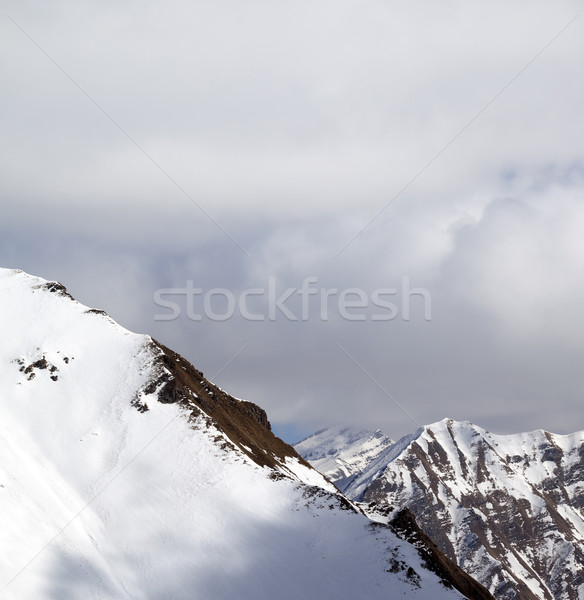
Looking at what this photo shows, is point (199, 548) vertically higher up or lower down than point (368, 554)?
higher up

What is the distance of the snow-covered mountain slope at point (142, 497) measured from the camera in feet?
326

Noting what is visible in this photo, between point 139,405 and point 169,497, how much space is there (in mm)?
18412

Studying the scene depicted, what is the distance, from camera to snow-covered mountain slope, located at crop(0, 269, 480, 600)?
99.4m

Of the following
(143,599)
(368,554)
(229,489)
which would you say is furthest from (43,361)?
(368,554)

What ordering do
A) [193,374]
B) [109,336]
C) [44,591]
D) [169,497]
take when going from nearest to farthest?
[44,591] < [169,497] < [109,336] < [193,374]

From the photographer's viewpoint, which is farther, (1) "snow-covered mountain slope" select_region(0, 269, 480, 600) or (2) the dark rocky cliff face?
(2) the dark rocky cliff face

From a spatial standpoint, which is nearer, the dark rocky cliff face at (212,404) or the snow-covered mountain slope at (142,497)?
the snow-covered mountain slope at (142,497)

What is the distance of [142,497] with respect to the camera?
112m

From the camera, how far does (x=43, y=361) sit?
13112 centimetres

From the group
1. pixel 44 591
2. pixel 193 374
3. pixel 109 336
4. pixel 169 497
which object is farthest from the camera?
pixel 193 374

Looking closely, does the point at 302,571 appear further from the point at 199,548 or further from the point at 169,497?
the point at 169,497

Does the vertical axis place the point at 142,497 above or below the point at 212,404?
below

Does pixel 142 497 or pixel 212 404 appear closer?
pixel 142 497

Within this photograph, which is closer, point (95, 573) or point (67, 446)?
point (95, 573)
